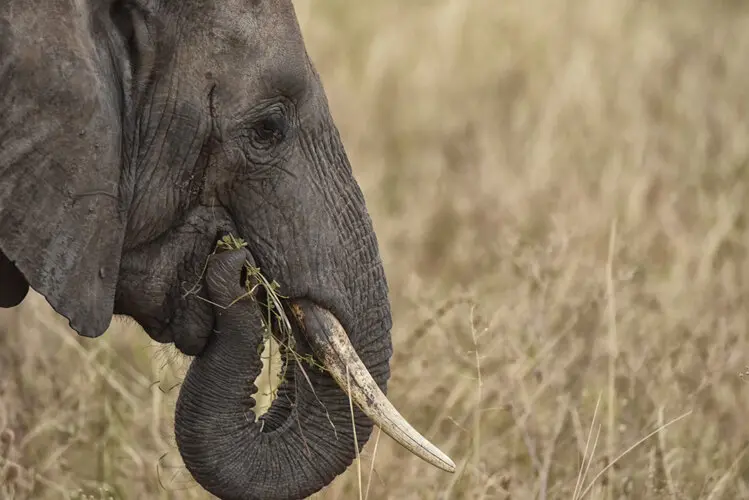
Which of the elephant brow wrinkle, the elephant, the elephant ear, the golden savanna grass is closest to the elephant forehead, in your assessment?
the elephant

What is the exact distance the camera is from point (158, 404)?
5320mm

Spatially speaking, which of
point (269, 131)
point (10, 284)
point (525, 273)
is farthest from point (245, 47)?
point (525, 273)

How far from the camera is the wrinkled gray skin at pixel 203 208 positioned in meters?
3.65

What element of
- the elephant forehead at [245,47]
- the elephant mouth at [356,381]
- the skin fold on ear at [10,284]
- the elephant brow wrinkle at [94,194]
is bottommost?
the skin fold on ear at [10,284]

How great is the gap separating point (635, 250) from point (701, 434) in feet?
4.80

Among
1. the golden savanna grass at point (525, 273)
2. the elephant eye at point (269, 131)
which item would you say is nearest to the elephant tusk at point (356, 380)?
the elephant eye at point (269, 131)

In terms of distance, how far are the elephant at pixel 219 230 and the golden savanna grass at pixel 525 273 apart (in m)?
0.42

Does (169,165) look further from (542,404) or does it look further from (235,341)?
(542,404)

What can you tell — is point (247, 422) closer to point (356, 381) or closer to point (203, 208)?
point (356, 381)

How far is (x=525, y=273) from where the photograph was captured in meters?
6.16

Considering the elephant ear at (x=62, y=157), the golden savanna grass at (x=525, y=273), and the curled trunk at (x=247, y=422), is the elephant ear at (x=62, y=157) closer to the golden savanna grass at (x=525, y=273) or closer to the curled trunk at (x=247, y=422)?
the curled trunk at (x=247, y=422)

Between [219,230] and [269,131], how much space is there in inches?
9.5

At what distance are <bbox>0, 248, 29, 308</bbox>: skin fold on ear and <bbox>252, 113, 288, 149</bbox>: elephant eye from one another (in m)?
0.58

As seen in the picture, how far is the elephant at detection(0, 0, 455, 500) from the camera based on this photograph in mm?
3695
